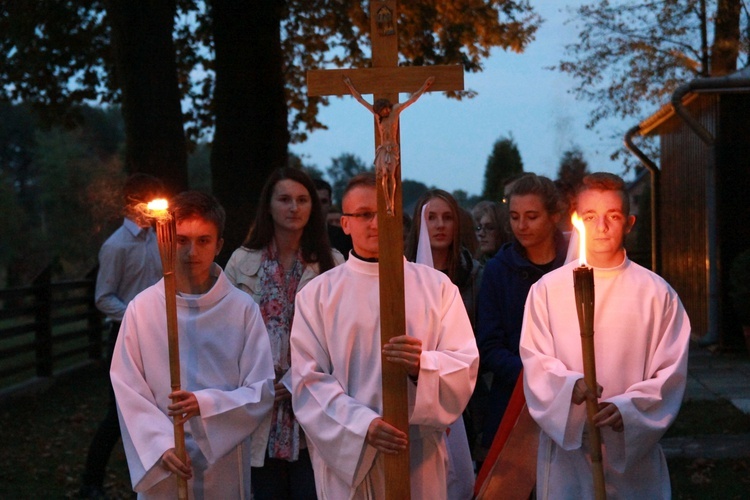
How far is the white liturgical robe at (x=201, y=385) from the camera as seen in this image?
4555 millimetres

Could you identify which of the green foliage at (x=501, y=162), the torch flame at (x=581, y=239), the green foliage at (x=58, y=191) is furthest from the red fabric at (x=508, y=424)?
the green foliage at (x=501, y=162)

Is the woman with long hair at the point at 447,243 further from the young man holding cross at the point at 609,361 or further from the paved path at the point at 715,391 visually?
the paved path at the point at 715,391

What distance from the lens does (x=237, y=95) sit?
13.4 meters

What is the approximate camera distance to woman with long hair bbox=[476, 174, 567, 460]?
18.3 ft

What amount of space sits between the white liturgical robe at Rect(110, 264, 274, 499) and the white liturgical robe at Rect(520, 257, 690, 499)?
116 centimetres

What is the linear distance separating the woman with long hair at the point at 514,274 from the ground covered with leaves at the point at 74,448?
2510 mm

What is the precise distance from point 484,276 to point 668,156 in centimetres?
1455

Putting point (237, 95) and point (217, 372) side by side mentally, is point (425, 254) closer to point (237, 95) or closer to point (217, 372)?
point (217, 372)

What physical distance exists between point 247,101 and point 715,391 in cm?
624

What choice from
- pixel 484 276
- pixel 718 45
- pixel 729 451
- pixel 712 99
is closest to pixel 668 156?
pixel 718 45

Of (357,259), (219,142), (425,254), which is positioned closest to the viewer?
(357,259)

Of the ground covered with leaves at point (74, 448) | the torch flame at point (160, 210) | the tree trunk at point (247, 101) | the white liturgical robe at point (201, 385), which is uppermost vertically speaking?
the tree trunk at point (247, 101)

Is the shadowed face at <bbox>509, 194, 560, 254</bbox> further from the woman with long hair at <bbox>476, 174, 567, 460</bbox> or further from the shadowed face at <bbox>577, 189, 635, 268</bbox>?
the shadowed face at <bbox>577, 189, 635, 268</bbox>

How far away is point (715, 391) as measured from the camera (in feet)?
37.4
